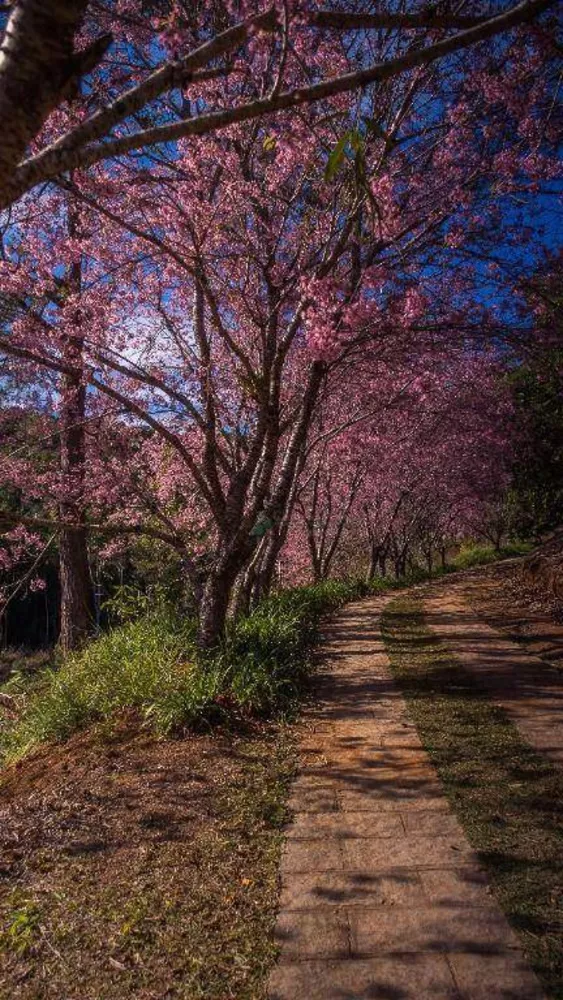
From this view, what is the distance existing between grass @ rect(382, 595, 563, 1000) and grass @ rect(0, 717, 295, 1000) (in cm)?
100

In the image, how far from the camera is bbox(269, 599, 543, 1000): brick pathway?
2330 mm

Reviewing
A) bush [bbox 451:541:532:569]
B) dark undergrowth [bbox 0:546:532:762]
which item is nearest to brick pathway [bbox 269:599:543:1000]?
dark undergrowth [bbox 0:546:532:762]

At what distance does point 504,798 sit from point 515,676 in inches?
112

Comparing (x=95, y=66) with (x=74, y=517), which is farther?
(x=74, y=517)

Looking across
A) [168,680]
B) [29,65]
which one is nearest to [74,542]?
[168,680]

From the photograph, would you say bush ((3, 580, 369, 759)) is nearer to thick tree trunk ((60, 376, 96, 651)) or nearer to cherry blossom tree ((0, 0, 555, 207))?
thick tree trunk ((60, 376, 96, 651))

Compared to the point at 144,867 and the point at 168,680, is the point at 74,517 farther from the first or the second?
the point at 144,867

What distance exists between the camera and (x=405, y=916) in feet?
8.84

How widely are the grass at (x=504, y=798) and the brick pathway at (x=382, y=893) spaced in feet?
0.30

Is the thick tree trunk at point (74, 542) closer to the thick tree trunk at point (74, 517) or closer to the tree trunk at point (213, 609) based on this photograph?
the thick tree trunk at point (74, 517)

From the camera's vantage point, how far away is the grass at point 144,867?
249 centimetres

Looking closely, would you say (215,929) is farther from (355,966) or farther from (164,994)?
(355,966)

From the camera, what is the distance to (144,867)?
3238 mm

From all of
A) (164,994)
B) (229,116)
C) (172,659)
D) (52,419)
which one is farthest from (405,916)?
(52,419)
